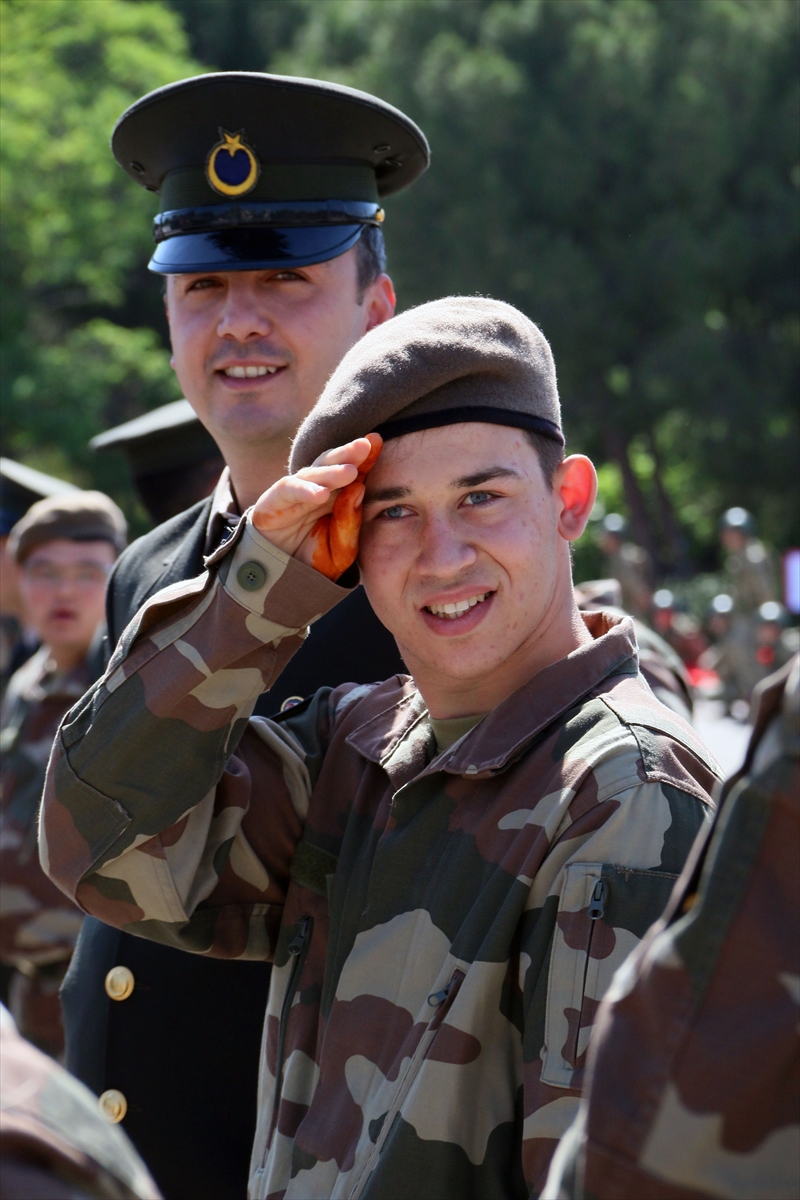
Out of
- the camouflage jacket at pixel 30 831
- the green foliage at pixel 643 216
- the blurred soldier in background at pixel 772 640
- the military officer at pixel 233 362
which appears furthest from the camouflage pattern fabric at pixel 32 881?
the green foliage at pixel 643 216

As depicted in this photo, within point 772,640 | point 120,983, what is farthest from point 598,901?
point 772,640

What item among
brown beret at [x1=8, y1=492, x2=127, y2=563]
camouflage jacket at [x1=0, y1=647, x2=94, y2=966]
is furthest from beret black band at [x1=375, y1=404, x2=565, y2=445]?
brown beret at [x1=8, y1=492, x2=127, y2=563]

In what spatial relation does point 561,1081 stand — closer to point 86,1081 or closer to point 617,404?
point 86,1081

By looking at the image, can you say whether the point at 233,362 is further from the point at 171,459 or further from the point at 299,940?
the point at 171,459

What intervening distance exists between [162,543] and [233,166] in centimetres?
78

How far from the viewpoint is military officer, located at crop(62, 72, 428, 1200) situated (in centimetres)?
262

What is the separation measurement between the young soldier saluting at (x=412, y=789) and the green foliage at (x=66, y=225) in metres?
22.6

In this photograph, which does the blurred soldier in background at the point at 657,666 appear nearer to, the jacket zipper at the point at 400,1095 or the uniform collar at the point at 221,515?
the uniform collar at the point at 221,515

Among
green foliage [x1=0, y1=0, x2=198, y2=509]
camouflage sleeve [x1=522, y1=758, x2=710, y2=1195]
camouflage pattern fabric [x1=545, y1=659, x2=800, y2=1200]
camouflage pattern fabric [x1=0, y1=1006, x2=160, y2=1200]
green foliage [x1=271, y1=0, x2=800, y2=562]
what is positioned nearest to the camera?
camouflage pattern fabric [x1=0, y1=1006, x2=160, y2=1200]

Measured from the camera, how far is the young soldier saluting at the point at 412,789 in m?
1.63

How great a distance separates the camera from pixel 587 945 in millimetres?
1571

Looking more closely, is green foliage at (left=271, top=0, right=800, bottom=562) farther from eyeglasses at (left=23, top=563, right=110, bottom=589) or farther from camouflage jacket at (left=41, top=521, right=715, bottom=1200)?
camouflage jacket at (left=41, top=521, right=715, bottom=1200)

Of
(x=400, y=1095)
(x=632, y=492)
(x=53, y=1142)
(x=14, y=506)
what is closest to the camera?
(x=53, y=1142)

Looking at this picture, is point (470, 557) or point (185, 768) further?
point (185, 768)
